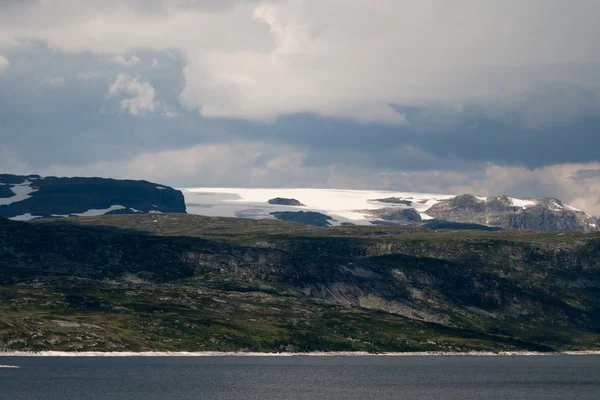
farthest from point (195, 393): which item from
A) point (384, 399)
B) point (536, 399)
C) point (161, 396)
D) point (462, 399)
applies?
point (536, 399)

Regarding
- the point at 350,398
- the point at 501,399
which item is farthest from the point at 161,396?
the point at 501,399

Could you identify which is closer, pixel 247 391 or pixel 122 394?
pixel 122 394

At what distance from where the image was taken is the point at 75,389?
190 m

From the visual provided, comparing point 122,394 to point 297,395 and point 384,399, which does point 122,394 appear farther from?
point 384,399

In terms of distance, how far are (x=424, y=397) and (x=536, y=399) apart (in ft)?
76.7

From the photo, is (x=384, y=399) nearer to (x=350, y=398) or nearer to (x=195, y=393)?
(x=350, y=398)

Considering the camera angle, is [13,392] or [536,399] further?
[536,399]

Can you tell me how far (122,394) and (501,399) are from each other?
7649 cm

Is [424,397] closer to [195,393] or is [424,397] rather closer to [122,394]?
[195,393]

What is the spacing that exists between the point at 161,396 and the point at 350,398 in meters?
37.1

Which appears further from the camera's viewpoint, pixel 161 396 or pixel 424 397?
pixel 424 397

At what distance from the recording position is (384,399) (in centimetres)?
19088

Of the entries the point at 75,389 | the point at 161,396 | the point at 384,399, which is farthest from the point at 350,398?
the point at 75,389

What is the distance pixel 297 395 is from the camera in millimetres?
192500
